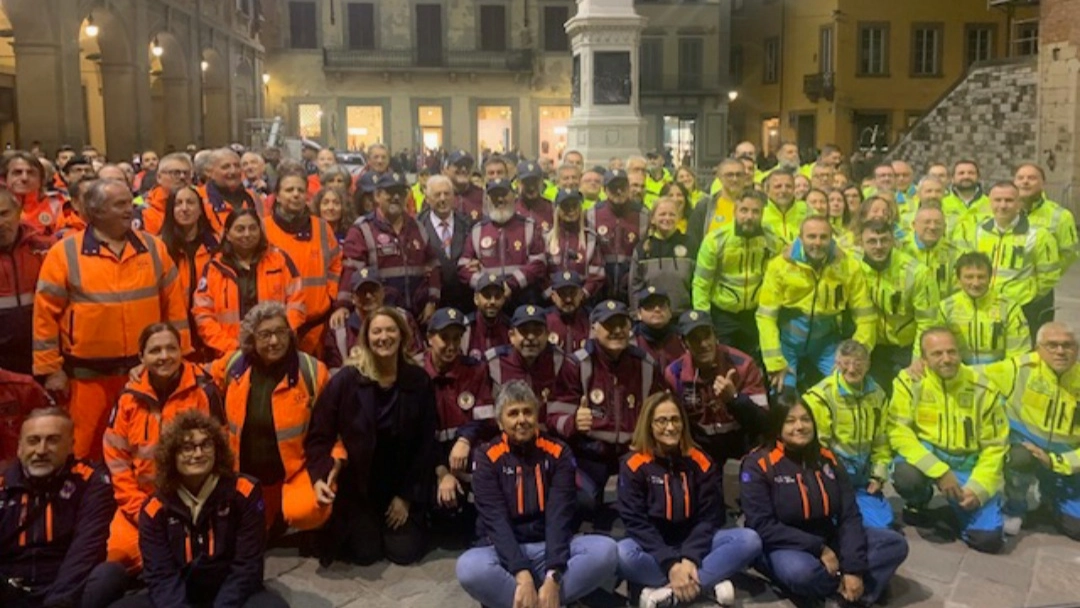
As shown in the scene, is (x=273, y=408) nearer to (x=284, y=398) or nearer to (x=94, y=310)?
(x=284, y=398)

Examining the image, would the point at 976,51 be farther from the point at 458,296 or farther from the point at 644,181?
the point at 458,296

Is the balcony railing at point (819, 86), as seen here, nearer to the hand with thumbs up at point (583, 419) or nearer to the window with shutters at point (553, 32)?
the window with shutters at point (553, 32)

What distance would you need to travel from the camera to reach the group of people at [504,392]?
16.5ft

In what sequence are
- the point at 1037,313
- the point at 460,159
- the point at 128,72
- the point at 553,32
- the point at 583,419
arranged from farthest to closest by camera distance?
the point at 553,32 < the point at 128,72 < the point at 460,159 < the point at 1037,313 < the point at 583,419

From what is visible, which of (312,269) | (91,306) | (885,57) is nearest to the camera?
(91,306)

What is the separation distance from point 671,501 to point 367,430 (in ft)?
6.12

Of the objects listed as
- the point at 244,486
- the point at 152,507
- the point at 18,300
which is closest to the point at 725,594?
the point at 244,486

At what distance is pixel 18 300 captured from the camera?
20.0 feet

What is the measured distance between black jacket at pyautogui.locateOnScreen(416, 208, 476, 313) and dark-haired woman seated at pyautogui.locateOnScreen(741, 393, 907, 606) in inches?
134

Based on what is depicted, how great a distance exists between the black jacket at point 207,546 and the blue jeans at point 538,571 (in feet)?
3.61

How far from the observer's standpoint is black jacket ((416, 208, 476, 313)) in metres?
8.19

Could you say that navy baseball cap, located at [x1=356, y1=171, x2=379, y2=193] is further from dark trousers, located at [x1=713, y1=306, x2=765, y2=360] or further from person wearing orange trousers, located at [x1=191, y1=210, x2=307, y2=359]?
dark trousers, located at [x1=713, y1=306, x2=765, y2=360]

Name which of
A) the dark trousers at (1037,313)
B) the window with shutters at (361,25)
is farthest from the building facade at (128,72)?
the dark trousers at (1037,313)

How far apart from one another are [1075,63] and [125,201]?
863 inches
